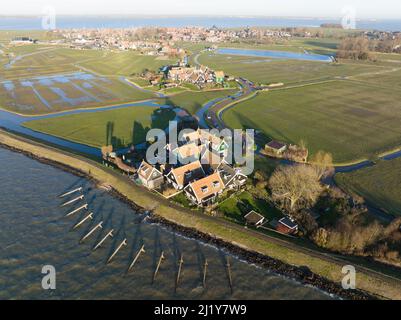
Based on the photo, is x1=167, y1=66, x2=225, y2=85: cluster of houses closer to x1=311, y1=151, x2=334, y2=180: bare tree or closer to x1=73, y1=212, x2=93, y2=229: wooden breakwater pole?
x1=311, y1=151, x2=334, y2=180: bare tree

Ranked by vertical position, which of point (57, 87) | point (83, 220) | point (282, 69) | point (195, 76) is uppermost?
point (282, 69)

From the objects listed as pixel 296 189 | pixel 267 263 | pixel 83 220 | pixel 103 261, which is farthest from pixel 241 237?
pixel 83 220

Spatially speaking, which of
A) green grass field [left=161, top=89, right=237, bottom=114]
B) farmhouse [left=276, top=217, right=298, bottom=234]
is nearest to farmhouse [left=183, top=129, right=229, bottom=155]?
farmhouse [left=276, top=217, right=298, bottom=234]

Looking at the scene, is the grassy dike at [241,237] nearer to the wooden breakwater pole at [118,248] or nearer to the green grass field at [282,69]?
the wooden breakwater pole at [118,248]

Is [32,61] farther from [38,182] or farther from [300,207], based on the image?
[300,207]

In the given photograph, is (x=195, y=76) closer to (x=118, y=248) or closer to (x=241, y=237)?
(x=241, y=237)
